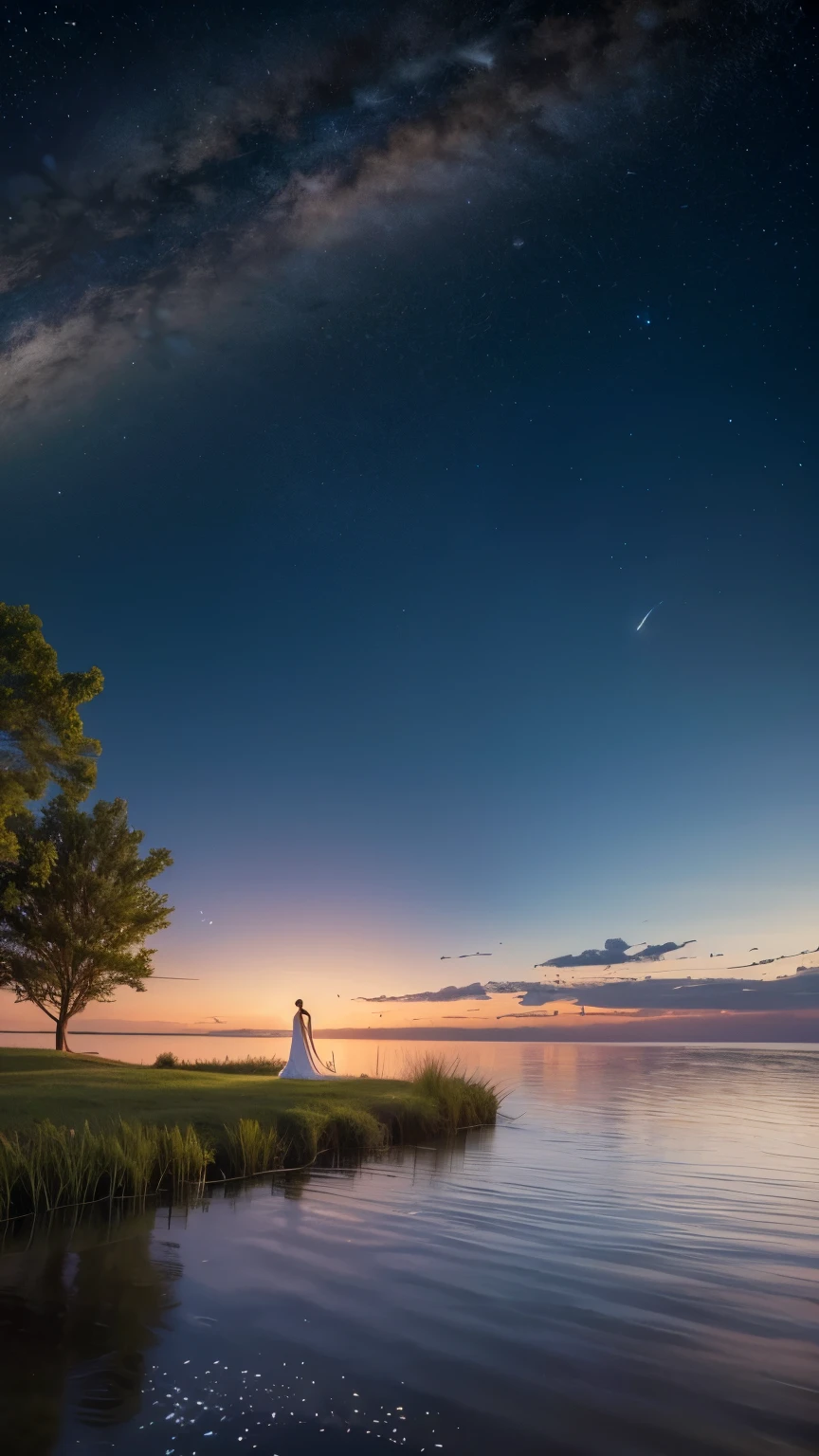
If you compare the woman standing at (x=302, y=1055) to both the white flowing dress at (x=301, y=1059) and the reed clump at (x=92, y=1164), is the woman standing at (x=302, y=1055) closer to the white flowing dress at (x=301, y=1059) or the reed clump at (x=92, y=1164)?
the white flowing dress at (x=301, y=1059)

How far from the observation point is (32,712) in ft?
87.5

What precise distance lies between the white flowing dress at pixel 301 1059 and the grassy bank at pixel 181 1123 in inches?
33.6

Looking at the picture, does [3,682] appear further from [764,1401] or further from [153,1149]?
[764,1401]

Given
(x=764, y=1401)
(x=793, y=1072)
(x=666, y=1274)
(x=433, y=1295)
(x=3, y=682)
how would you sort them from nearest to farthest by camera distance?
(x=764, y=1401), (x=433, y=1295), (x=666, y=1274), (x=3, y=682), (x=793, y=1072)

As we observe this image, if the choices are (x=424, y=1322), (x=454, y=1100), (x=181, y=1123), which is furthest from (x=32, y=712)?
(x=424, y=1322)

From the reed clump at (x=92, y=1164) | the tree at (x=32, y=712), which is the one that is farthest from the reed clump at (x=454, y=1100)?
the tree at (x=32, y=712)

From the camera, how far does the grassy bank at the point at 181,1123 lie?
1173 cm

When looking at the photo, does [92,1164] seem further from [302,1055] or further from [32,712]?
[32,712]

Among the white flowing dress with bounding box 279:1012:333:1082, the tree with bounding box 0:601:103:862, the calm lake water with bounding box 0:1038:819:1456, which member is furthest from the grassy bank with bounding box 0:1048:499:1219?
the tree with bounding box 0:601:103:862

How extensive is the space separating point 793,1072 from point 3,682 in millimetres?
52284

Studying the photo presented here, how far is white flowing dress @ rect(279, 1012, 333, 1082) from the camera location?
2577cm

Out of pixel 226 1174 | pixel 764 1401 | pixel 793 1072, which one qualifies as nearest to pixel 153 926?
pixel 226 1174

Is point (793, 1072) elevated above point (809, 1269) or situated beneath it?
situated beneath

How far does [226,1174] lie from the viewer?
14.3 meters
